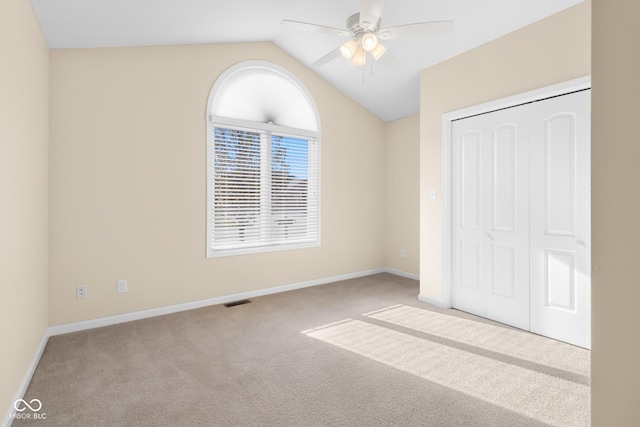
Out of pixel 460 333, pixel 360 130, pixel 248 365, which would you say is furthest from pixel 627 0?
pixel 360 130

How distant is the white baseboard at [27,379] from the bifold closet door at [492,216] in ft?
12.4

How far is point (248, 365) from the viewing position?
7.92 feet

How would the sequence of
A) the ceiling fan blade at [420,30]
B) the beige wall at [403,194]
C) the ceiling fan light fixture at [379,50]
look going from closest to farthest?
1. the ceiling fan blade at [420,30]
2. the ceiling fan light fixture at [379,50]
3. the beige wall at [403,194]

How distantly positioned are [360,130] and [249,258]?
8.78ft

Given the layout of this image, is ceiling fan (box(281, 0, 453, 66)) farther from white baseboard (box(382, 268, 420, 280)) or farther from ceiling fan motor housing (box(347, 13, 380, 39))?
white baseboard (box(382, 268, 420, 280))

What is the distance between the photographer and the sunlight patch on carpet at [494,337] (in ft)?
8.07

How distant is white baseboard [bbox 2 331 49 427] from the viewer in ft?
5.83

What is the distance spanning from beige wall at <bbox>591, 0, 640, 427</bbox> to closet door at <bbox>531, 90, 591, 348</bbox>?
7.95 ft

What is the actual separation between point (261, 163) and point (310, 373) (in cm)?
270

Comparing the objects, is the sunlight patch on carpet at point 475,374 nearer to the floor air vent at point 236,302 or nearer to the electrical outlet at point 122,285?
the floor air vent at point 236,302

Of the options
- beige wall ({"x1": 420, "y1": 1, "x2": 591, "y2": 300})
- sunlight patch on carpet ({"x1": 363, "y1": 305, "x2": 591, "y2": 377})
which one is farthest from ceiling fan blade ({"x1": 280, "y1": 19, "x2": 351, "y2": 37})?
sunlight patch on carpet ({"x1": 363, "y1": 305, "x2": 591, "y2": 377})

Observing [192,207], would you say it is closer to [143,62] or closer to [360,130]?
[143,62]

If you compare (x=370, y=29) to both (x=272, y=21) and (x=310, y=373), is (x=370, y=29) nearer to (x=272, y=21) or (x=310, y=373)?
(x=272, y=21)
